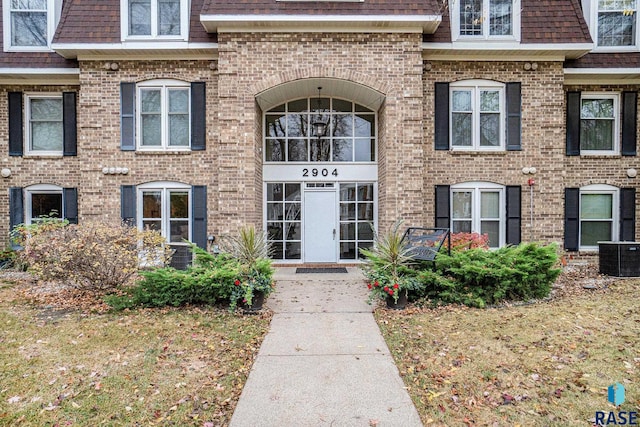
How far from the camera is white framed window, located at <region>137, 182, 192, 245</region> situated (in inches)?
395

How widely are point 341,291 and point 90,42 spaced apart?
8.75m

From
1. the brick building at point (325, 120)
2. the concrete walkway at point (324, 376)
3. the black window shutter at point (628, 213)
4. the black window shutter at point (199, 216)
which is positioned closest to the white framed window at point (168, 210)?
the brick building at point (325, 120)

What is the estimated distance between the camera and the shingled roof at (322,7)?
28.5ft

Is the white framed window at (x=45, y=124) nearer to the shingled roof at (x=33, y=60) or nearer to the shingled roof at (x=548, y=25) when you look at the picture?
the shingled roof at (x=33, y=60)

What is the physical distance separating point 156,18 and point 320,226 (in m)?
7.03

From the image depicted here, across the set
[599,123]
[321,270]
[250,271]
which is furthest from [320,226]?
[599,123]

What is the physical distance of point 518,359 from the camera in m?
4.34

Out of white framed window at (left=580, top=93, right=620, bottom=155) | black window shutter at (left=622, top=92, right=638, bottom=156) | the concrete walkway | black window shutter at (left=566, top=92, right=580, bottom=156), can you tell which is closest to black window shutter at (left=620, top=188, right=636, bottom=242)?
black window shutter at (left=622, top=92, right=638, bottom=156)

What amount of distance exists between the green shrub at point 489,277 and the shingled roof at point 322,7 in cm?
593

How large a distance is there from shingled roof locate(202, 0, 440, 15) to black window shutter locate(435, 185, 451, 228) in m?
4.40

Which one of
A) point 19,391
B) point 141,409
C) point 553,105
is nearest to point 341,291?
point 141,409

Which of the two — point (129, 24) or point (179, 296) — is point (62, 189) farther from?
point (179, 296)

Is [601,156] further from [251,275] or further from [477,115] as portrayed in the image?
[251,275]

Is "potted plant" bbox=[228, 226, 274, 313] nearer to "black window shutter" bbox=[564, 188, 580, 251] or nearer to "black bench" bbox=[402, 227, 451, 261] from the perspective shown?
"black bench" bbox=[402, 227, 451, 261]
